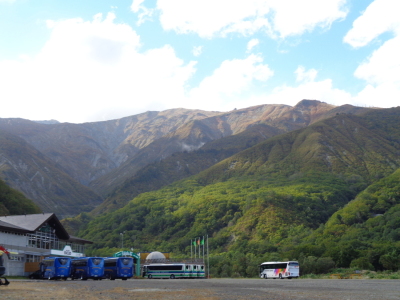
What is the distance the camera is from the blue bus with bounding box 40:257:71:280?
163 feet

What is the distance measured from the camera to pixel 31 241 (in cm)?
6359

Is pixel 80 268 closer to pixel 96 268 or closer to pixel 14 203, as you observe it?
pixel 96 268

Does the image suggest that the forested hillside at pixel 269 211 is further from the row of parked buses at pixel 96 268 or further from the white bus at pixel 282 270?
the row of parked buses at pixel 96 268

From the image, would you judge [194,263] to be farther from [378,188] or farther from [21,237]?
[378,188]

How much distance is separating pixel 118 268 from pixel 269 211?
86109 mm

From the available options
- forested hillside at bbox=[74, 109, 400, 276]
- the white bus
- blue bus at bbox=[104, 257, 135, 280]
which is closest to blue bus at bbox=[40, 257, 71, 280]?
blue bus at bbox=[104, 257, 135, 280]

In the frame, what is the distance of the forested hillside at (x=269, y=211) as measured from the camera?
111m

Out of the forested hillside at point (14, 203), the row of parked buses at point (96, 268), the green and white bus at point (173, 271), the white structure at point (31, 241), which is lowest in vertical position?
the green and white bus at point (173, 271)

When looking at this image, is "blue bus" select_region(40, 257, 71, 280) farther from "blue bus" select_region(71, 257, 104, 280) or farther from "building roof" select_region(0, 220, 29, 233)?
"building roof" select_region(0, 220, 29, 233)

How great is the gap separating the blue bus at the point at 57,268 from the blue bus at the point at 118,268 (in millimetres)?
4579

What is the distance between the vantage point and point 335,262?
65688mm

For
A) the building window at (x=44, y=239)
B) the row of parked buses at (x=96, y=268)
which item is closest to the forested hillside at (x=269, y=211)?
the row of parked buses at (x=96, y=268)

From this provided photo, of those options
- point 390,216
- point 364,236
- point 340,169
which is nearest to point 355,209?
point 390,216

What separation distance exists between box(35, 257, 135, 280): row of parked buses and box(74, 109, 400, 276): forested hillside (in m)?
26.5
